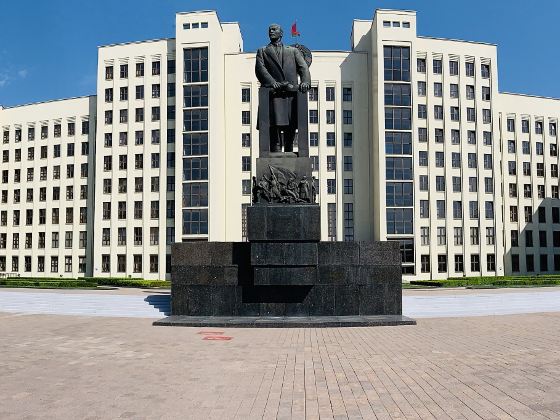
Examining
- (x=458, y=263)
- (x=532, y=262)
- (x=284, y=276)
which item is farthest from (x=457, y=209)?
(x=284, y=276)

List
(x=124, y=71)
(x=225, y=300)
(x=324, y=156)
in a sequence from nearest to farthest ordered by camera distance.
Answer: (x=225, y=300), (x=324, y=156), (x=124, y=71)

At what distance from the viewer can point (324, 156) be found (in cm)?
5672

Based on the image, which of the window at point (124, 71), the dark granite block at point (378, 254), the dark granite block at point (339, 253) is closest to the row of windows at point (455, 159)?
the window at point (124, 71)

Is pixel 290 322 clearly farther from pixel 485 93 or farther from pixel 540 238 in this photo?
pixel 540 238

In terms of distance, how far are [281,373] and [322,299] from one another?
6506 millimetres

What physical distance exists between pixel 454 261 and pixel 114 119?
4639cm

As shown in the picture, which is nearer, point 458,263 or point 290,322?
point 290,322

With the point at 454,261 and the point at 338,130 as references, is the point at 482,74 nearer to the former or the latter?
the point at 338,130

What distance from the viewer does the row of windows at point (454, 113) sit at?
56.3 m

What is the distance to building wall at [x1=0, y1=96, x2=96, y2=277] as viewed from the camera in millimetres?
60938

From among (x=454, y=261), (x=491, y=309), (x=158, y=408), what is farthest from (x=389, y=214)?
(x=158, y=408)

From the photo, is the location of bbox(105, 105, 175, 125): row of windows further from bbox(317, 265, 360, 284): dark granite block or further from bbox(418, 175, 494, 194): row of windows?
bbox(317, 265, 360, 284): dark granite block

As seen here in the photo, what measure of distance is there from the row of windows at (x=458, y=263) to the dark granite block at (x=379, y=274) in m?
42.0

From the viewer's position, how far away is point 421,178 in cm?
5566
